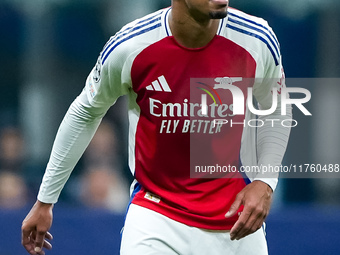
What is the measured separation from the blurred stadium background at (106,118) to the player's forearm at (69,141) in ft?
5.54

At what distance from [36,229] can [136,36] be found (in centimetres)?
72

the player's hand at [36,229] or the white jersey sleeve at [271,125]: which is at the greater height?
the white jersey sleeve at [271,125]

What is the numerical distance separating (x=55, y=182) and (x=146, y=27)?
614 mm

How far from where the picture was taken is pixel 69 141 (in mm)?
2678

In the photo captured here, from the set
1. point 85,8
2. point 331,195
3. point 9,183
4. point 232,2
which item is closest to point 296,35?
point 232,2

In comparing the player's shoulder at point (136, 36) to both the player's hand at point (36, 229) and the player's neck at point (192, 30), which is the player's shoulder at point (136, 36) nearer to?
the player's neck at point (192, 30)

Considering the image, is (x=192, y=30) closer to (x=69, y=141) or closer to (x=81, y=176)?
(x=69, y=141)

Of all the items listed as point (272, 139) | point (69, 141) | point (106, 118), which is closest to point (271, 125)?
point (272, 139)

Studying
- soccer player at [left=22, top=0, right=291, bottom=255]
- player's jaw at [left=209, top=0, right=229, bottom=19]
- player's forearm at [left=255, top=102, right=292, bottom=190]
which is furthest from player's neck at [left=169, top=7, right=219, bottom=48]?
player's forearm at [left=255, top=102, right=292, bottom=190]

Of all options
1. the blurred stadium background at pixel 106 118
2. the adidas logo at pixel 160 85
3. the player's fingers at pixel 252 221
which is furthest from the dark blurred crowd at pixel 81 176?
the player's fingers at pixel 252 221

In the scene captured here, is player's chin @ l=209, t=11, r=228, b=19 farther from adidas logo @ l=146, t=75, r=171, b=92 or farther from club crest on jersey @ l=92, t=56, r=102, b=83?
club crest on jersey @ l=92, t=56, r=102, b=83

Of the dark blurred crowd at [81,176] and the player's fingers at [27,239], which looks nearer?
the player's fingers at [27,239]

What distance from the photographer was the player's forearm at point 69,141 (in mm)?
2646

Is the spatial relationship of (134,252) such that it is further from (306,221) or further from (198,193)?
(306,221)
